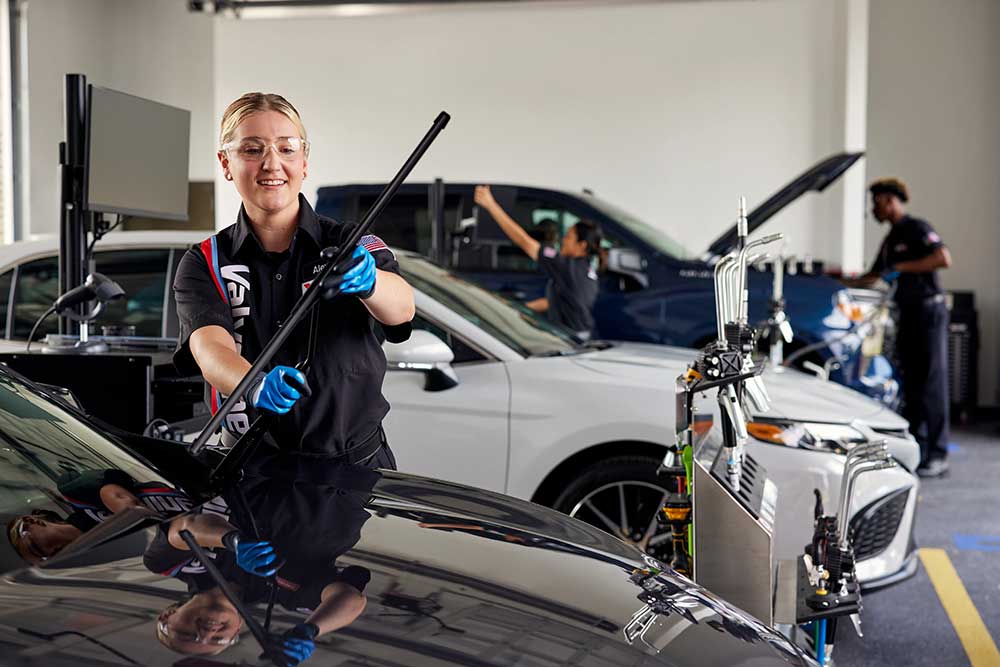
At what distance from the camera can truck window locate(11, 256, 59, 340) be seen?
16.1 feet

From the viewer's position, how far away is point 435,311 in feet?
15.0

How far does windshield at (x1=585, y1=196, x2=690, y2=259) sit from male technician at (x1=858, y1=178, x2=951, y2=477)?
1487mm

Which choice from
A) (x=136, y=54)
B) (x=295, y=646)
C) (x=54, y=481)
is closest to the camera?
(x=295, y=646)

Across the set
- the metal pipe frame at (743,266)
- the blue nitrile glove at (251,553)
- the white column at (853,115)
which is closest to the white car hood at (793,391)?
the metal pipe frame at (743,266)

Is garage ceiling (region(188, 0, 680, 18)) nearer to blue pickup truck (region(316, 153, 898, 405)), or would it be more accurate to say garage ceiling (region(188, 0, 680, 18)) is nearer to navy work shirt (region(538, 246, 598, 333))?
blue pickup truck (region(316, 153, 898, 405))

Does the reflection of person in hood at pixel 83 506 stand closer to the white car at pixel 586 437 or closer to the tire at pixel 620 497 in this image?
the white car at pixel 586 437

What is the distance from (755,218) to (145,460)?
571 cm

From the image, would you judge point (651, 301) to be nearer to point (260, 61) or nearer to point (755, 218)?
point (755, 218)

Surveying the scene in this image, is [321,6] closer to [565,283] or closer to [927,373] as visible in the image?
[565,283]

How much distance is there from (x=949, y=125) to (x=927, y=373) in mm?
4759

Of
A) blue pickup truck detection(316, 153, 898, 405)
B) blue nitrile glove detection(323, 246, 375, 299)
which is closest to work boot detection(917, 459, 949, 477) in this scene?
blue pickup truck detection(316, 153, 898, 405)

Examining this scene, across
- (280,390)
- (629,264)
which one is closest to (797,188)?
(629,264)

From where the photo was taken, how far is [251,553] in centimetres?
190

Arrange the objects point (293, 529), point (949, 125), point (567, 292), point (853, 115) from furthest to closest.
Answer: point (949, 125)
point (853, 115)
point (567, 292)
point (293, 529)
